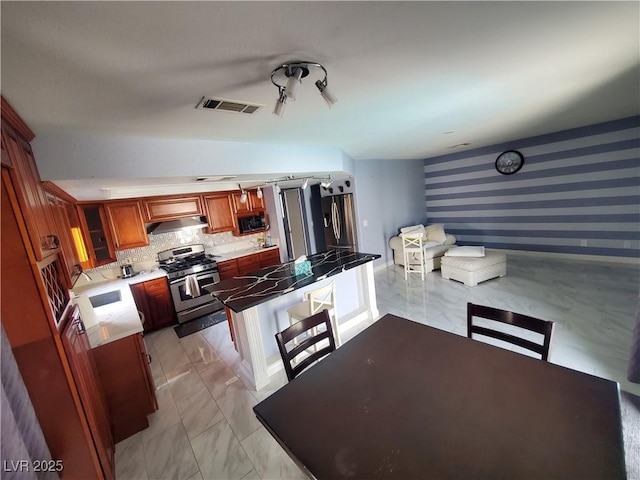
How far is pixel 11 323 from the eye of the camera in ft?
3.71

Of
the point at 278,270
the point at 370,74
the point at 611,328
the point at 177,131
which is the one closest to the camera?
the point at 370,74

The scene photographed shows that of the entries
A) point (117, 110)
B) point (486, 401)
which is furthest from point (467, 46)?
point (117, 110)

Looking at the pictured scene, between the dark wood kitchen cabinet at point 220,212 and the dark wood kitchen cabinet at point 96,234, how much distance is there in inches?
55.0

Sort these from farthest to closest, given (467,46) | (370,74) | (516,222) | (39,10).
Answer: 1. (516,222)
2. (370,74)
3. (467,46)
4. (39,10)

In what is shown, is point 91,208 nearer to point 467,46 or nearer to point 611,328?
point 467,46

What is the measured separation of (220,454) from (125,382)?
936 mm

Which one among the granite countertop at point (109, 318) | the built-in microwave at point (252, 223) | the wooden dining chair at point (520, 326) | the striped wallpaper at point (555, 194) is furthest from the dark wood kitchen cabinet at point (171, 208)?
the striped wallpaper at point (555, 194)

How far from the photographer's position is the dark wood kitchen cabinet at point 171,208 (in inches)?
155

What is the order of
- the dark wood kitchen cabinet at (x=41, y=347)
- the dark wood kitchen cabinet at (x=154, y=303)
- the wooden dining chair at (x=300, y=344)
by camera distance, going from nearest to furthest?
the dark wood kitchen cabinet at (x=41, y=347), the wooden dining chair at (x=300, y=344), the dark wood kitchen cabinet at (x=154, y=303)

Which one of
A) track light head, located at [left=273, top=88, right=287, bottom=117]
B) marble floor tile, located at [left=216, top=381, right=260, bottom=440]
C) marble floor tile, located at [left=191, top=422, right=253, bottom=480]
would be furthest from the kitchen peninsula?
track light head, located at [left=273, top=88, right=287, bottom=117]

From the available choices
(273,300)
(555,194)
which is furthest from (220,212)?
(555,194)

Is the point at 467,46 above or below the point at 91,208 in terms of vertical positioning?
above

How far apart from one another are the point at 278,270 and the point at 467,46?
8.31ft

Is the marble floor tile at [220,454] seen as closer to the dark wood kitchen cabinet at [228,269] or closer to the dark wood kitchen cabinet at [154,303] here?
the dark wood kitchen cabinet at [154,303]
